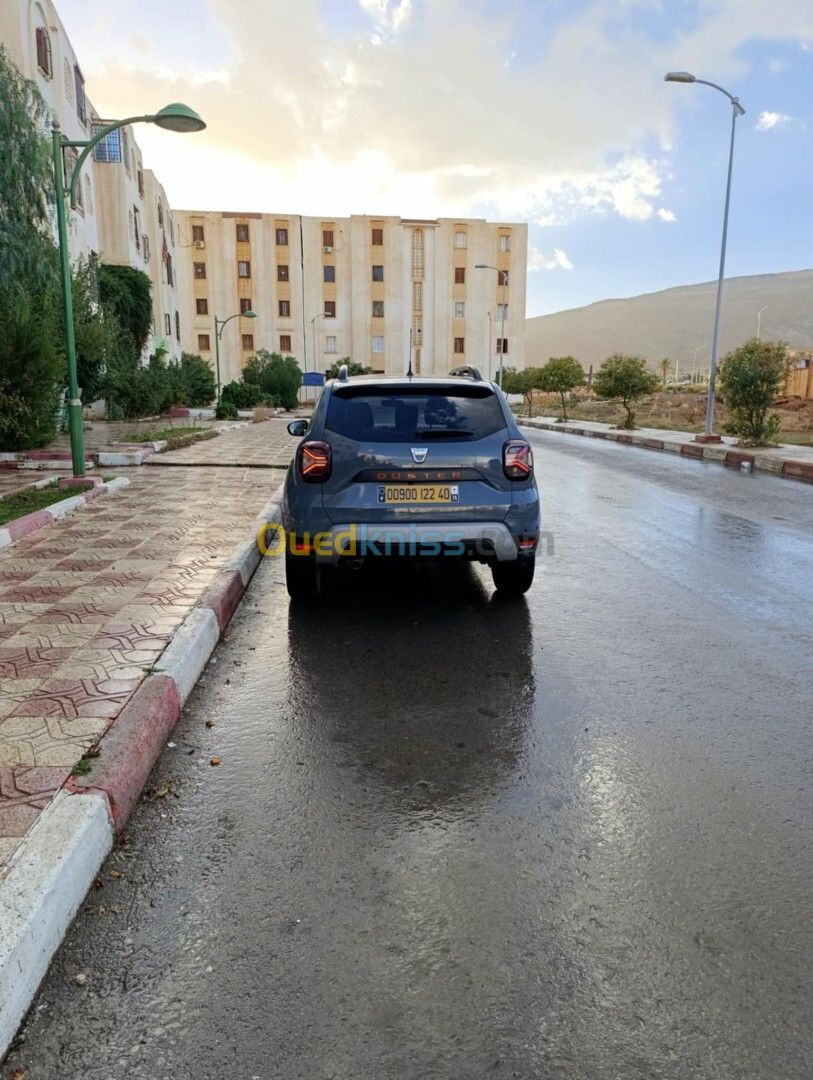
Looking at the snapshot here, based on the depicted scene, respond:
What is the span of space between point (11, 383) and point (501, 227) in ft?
209

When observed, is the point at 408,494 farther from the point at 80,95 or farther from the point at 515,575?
the point at 80,95

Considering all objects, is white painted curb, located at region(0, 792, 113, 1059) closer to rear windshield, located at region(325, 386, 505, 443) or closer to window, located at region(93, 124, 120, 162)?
rear windshield, located at region(325, 386, 505, 443)

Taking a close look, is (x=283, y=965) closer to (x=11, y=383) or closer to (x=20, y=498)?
(x=20, y=498)

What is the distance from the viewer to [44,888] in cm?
239

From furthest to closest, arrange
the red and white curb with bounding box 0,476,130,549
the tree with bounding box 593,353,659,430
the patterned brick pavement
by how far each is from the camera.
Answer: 1. the tree with bounding box 593,353,659,430
2. the red and white curb with bounding box 0,476,130,549
3. the patterned brick pavement

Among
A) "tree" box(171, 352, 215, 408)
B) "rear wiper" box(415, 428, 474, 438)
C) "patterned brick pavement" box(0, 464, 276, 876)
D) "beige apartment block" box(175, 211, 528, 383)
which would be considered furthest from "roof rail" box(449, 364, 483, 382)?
"beige apartment block" box(175, 211, 528, 383)

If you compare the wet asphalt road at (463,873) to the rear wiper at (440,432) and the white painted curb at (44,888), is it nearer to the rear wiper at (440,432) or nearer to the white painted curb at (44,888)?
the white painted curb at (44,888)

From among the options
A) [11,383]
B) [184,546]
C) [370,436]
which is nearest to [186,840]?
[370,436]

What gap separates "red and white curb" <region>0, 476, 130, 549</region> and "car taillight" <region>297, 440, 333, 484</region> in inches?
148

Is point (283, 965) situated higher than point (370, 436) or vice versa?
point (370, 436)

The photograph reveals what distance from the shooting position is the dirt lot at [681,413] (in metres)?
30.1

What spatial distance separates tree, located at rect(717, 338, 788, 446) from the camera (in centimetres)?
1984

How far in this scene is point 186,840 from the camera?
2.95 m

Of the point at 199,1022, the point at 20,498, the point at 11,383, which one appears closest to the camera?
the point at 199,1022
